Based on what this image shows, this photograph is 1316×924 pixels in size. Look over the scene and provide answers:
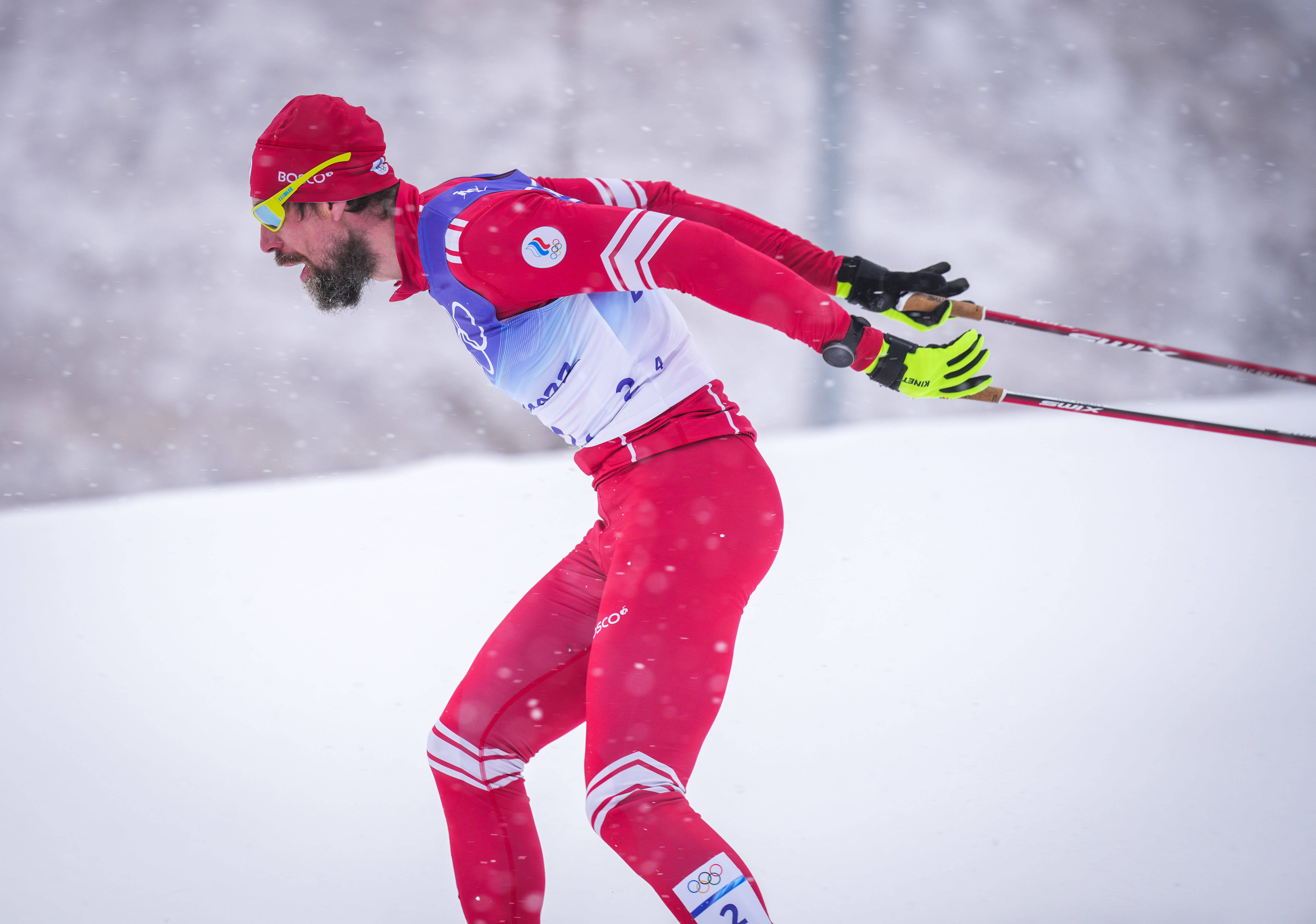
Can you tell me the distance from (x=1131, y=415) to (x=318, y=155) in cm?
143

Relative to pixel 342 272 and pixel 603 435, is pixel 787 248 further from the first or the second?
pixel 342 272

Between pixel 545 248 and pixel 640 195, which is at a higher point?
pixel 640 195

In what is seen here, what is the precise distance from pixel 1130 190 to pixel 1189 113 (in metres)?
0.54

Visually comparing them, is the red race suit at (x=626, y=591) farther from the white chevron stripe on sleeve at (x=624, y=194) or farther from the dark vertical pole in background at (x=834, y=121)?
the dark vertical pole in background at (x=834, y=121)

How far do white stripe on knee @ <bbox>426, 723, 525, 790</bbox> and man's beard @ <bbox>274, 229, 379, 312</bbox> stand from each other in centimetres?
65

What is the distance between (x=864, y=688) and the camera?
2387mm

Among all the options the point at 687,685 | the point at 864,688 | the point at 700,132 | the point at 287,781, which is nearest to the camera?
the point at 687,685

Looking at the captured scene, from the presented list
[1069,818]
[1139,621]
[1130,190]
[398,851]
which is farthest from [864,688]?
[1130,190]

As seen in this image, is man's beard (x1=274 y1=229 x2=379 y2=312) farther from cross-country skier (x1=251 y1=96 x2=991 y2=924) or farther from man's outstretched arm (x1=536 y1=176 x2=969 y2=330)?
man's outstretched arm (x1=536 y1=176 x2=969 y2=330)

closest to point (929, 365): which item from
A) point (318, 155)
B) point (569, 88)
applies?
point (318, 155)

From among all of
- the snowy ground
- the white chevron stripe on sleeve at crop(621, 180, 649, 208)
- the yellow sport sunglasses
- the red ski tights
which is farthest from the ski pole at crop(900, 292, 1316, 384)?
the yellow sport sunglasses

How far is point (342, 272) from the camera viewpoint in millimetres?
1309

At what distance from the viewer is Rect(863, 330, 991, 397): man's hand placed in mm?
1175

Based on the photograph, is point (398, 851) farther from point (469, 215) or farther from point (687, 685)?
point (469, 215)
